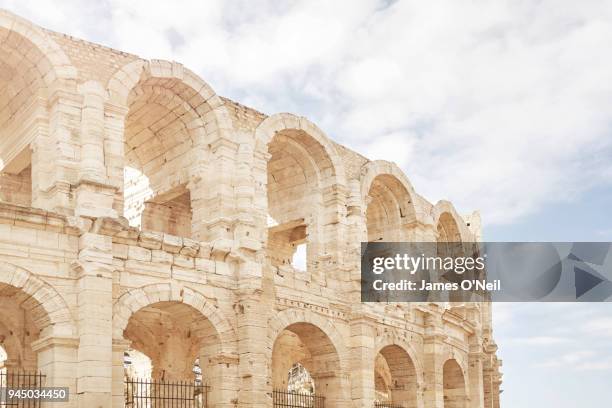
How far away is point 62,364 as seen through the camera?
1358 centimetres

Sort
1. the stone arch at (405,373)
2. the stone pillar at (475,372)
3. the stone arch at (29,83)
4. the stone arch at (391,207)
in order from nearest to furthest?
the stone arch at (29,83), the stone arch at (405,373), the stone arch at (391,207), the stone pillar at (475,372)

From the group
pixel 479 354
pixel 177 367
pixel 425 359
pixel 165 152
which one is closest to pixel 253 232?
pixel 165 152

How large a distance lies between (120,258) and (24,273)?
1.74 metres

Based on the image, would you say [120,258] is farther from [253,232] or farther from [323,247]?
[323,247]

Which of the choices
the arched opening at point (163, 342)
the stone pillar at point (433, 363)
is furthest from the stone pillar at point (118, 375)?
the stone pillar at point (433, 363)

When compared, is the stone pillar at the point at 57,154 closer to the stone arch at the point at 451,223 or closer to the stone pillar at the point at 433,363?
the stone pillar at the point at 433,363

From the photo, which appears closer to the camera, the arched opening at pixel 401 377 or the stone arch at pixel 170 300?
the stone arch at pixel 170 300

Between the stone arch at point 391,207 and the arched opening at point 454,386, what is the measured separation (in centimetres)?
403

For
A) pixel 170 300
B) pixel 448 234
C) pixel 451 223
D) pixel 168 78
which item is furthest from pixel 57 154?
pixel 448 234

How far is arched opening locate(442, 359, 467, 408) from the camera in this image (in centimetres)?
2400

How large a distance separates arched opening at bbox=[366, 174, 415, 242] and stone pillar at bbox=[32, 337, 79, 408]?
10692 mm

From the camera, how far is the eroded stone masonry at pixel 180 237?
1400cm

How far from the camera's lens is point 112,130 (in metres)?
15.5

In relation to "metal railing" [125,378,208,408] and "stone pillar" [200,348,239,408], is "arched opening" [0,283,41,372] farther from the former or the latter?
"stone pillar" [200,348,239,408]
